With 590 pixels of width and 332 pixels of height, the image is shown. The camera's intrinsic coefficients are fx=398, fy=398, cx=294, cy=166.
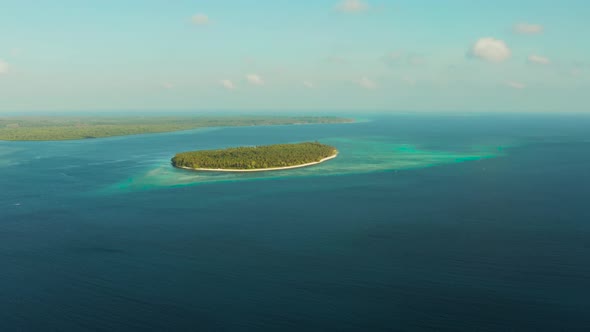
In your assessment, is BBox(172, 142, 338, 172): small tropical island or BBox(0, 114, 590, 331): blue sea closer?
BBox(0, 114, 590, 331): blue sea

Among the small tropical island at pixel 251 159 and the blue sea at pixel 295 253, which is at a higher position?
the small tropical island at pixel 251 159

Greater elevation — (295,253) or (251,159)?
(251,159)

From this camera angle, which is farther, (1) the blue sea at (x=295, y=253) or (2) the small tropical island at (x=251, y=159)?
(2) the small tropical island at (x=251, y=159)

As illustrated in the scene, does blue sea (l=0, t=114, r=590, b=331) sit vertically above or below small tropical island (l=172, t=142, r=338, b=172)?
below

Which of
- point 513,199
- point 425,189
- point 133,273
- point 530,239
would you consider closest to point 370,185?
point 425,189

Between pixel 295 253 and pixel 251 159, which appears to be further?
pixel 251 159
